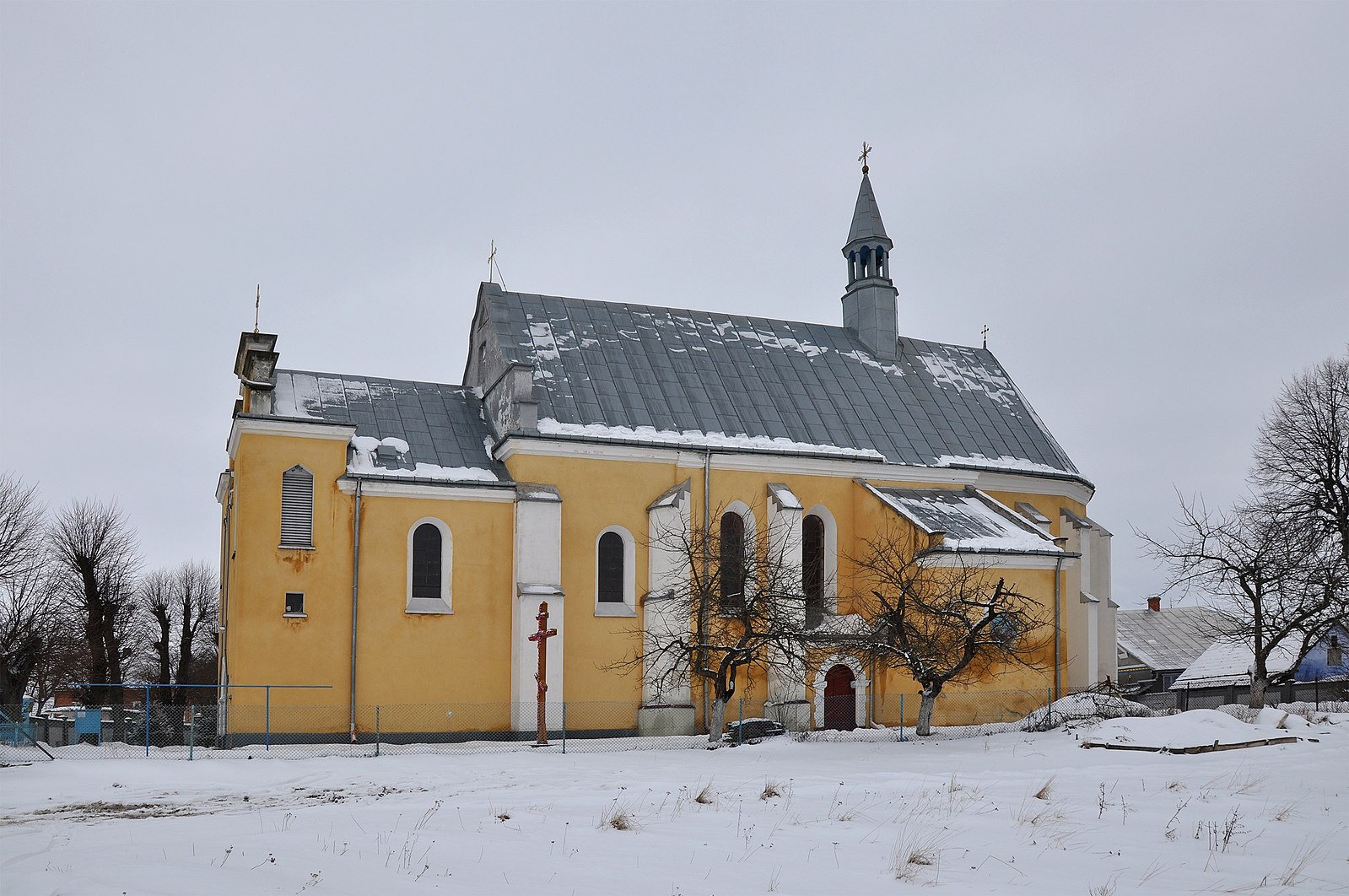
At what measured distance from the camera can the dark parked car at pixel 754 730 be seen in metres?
26.0

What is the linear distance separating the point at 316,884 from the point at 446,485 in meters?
18.6

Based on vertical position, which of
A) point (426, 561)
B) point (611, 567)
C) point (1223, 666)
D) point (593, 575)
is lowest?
point (1223, 666)

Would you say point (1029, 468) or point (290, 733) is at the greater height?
point (1029, 468)

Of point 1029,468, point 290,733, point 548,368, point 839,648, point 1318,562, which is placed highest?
point 548,368

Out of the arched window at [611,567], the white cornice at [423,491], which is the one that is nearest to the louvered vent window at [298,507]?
the white cornice at [423,491]

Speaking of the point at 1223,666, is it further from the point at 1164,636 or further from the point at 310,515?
the point at 310,515

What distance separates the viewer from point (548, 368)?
102ft

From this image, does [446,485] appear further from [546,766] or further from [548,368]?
[546,766]

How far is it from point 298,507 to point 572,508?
6500 mm

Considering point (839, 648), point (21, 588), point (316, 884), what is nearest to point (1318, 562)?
point (839, 648)

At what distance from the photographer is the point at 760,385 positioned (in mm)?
33719

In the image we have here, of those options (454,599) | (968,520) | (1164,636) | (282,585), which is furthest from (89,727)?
(1164,636)

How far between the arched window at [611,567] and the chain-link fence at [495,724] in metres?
2.78

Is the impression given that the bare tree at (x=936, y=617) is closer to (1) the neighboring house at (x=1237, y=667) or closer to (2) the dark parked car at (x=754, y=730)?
(2) the dark parked car at (x=754, y=730)
